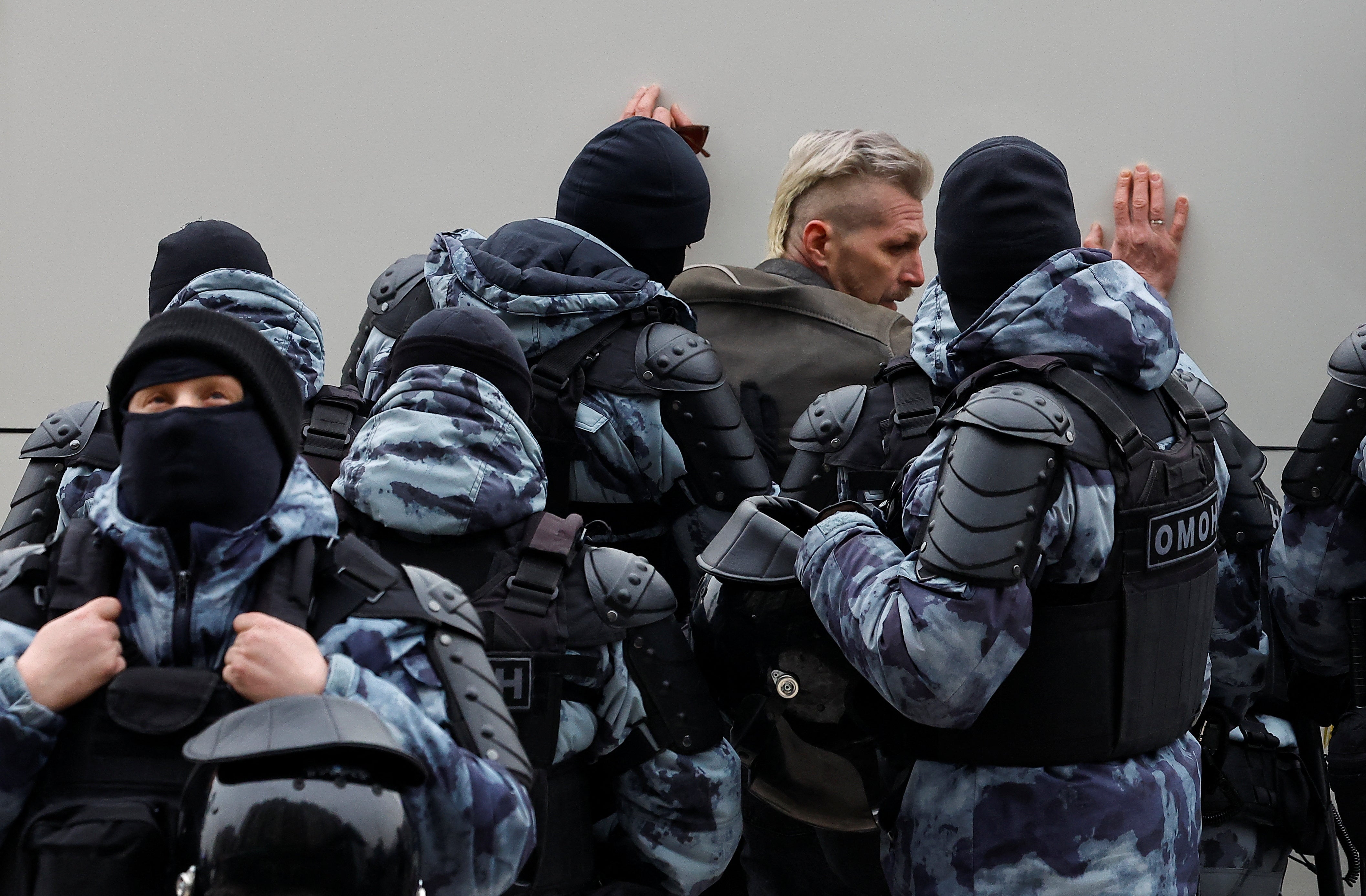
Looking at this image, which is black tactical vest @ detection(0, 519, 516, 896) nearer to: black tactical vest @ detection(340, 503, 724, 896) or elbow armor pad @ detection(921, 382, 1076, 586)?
black tactical vest @ detection(340, 503, 724, 896)

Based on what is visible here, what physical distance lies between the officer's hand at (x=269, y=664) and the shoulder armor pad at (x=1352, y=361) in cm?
235

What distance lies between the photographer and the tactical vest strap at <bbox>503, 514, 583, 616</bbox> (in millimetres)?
2146

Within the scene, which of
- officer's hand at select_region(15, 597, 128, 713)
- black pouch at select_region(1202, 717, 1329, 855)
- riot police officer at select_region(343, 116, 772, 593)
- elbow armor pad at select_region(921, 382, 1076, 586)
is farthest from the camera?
black pouch at select_region(1202, 717, 1329, 855)

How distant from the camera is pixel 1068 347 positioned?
2293 millimetres

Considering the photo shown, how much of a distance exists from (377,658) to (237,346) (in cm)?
41

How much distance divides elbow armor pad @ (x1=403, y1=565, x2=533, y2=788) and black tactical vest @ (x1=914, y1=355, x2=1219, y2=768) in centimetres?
82

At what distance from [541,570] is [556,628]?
0.30 ft

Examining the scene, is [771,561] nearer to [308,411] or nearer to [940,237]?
[940,237]

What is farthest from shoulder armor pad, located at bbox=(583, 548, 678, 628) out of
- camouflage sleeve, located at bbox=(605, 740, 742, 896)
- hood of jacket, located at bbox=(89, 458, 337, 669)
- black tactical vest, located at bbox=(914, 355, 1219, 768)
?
hood of jacket, located at bbox=(89, 458, 337, 669)

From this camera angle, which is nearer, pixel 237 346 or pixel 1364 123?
pixel 237 346

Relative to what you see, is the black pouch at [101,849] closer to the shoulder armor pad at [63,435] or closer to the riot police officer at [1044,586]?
the riot police officer at [1044,586]

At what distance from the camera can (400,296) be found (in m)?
3.59

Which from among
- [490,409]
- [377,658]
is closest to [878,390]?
[490,409]

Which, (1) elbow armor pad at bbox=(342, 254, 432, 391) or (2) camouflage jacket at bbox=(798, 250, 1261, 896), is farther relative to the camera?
(1) elbow armor pad at bbox=(342, 254, 432, 391)
